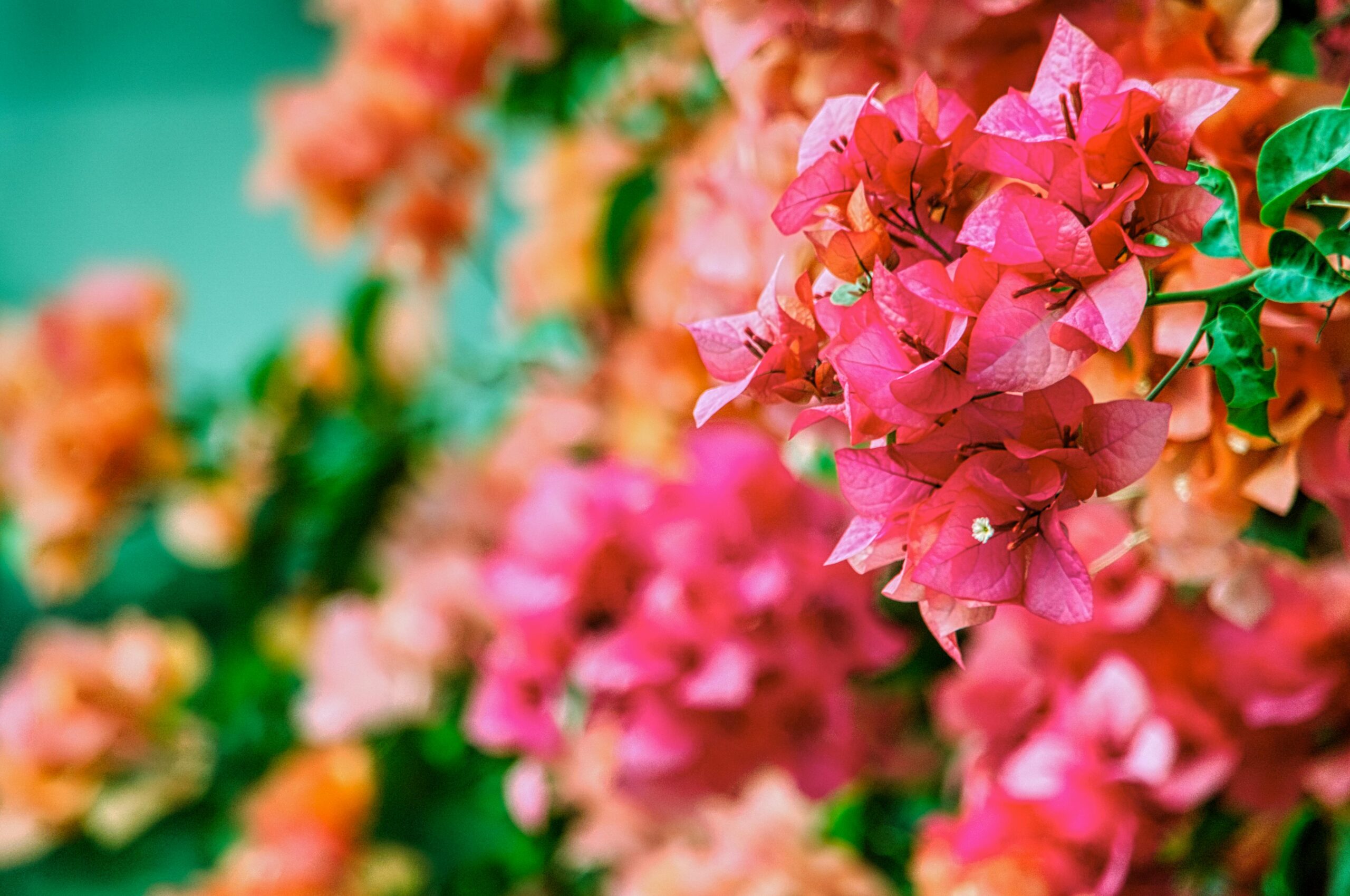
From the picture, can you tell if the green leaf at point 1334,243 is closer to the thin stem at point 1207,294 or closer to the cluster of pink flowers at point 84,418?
the thin stem at point 1207,294

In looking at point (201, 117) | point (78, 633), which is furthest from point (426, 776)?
point (201, 117)

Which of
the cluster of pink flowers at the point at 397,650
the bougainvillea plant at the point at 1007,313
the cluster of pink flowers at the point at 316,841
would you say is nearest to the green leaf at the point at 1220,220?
the bougainvillea plant at the point at 1007,313

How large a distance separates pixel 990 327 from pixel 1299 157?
7 cm

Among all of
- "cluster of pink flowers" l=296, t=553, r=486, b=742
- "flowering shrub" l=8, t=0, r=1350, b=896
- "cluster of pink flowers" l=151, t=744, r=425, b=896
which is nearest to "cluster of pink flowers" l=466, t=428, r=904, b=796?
"flowering shrub" l=8, t=0, r=1350, b=896

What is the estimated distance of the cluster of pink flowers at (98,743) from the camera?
696 mm

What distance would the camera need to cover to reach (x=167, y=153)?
1.17 m

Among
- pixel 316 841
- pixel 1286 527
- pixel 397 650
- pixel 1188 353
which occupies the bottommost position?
pixel 316 841

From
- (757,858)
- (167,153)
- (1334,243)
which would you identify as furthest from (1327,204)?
(167,153)

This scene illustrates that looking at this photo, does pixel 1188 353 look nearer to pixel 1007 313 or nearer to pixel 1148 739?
pixel 1007 313

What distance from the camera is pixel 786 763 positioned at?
0.38 m

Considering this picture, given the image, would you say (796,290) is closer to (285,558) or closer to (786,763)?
(786,763)

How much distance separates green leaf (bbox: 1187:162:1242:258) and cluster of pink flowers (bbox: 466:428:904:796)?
7.7 inches

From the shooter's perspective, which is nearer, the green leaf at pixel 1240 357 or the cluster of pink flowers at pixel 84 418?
the green leaf at pixel 1240 357

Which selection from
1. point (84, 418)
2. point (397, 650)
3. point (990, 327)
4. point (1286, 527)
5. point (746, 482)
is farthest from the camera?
point (84, 418)
